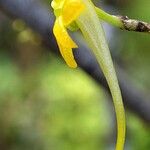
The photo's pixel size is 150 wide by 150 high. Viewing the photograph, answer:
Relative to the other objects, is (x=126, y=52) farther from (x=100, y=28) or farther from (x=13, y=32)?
(x=100, y=28)

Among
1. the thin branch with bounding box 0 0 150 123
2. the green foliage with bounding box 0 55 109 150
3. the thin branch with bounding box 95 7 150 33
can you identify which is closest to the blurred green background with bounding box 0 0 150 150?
the green foliage with bounding box 0 55 109 150

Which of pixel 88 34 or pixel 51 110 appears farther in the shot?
pixel 51 110

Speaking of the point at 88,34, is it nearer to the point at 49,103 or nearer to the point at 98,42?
the point at 98,42

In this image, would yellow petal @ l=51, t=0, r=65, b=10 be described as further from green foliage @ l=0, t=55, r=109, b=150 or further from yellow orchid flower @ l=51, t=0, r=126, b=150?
green foliage @ l=0, t=55, r=109, b=150

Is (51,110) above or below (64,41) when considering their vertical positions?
below

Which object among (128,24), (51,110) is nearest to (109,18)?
(128,24)

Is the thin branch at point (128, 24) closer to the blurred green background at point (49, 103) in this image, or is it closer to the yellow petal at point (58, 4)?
the yellow petal at point (58, 4)
